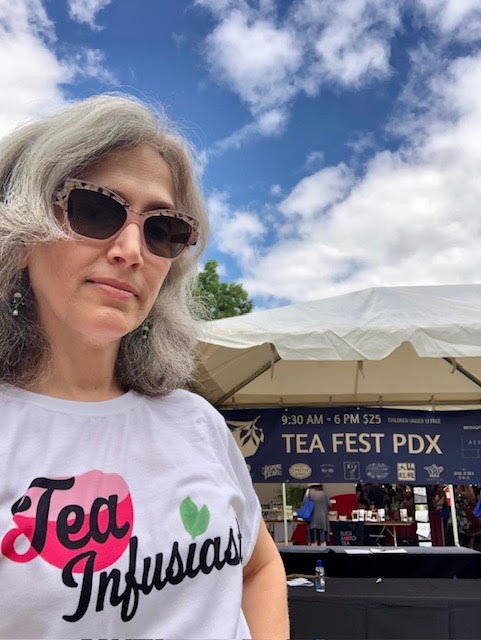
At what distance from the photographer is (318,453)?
5082 millimetres

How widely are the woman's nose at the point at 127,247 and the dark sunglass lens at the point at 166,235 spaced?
0.13 ft

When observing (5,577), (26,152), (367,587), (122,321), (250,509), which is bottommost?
(367,587)

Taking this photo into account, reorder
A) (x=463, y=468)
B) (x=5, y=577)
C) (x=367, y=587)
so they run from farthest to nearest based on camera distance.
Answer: (x=463, y=468) → (x=367, y=587) → (x=5, y=577)

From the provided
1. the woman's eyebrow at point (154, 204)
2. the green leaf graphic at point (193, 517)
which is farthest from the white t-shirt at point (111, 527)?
the woman's eyebrow at point (154, 204)

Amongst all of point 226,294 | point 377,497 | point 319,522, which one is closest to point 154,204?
point 319,522

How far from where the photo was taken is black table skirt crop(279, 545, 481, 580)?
486cm

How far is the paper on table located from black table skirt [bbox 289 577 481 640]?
0.29m

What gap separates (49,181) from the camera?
2.98 feet

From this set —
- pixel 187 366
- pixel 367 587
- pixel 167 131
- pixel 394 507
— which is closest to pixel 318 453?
pixel 367 587

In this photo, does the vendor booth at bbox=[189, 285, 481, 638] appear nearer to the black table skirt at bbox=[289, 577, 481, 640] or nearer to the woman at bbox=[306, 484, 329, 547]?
the black table skirt at bbox=[289, 577, 481, 640]

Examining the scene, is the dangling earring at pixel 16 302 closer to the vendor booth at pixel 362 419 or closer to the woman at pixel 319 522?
the vendor booth at pixel 362 419

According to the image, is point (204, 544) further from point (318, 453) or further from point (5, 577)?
point (318, 453)

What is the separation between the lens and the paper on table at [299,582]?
4078 mm

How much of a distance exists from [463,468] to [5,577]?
5.01 meters
